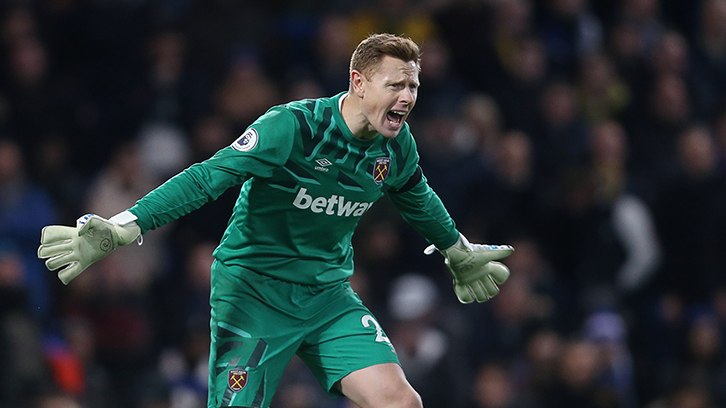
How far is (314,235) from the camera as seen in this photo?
5055mm

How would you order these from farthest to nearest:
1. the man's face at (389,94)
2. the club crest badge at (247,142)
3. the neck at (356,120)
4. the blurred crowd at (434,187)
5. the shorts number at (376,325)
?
the blurred crowd at (434,187)
the shorts number at (376,325)
the neck at (356,120)
the man's face at (389,94)
the club crest badge at (247,142)

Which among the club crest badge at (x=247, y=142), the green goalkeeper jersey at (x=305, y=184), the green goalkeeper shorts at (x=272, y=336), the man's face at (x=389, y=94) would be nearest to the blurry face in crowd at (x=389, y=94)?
the man's face at (x=389, y=94)

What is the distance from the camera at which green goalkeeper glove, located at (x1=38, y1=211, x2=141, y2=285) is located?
4.20 m

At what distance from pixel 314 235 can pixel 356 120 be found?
61cm

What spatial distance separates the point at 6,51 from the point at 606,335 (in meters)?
5.77

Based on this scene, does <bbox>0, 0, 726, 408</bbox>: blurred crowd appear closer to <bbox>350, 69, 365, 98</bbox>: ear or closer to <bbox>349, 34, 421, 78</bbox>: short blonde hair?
<bbox>350, 69, 365, 98</bbox>: ear

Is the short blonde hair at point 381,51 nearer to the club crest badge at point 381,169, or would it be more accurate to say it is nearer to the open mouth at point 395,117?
the open mouth at point 395,117

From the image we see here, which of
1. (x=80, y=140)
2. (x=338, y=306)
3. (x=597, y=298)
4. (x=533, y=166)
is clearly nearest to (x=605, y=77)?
(x=533, y=166)

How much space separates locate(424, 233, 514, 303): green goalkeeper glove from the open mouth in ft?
3.21

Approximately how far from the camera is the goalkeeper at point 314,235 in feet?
15.8

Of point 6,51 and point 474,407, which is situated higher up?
point 6,51

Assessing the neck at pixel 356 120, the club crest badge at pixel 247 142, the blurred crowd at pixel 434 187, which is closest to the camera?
the club crest badge at pixel 247 142

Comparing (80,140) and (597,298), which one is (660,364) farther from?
(80,140)

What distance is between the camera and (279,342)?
5.00 m
